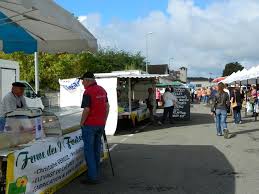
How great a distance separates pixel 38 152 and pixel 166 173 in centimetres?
369

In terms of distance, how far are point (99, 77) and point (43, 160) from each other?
12783 millimetres

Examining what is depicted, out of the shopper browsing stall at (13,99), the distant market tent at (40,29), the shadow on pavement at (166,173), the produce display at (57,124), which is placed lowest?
the shadow on pavement at (166,173)

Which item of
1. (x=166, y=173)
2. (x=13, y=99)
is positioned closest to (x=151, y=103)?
(x=166, y=173)

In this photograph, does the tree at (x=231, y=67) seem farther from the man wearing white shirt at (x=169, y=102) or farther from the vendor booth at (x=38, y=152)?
the vendor booth at (x=38, y=152)

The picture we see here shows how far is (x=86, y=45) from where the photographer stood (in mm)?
9328

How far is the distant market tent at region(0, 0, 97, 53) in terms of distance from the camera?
26.2 ft

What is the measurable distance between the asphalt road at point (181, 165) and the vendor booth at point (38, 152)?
607 millimetres

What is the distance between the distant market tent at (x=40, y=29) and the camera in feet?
26.2

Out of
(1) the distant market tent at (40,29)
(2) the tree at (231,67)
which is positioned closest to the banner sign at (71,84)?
(1) the distant market tent at (40,29)

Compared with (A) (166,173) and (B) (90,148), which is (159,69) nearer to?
(A) (166,173)

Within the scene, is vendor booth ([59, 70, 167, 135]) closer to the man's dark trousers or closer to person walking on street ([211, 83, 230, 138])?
person walking on street ([211, 83, 230, 138])

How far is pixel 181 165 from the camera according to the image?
11281mm

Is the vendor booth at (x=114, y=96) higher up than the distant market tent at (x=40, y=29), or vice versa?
the distant market tent at (x=40, y=29)

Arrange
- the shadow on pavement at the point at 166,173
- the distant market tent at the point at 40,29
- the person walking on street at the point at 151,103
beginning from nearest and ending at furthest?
the distant market tent at the point at 40,29
the shadow on pavement at the point at 166,173
the person walking on street at the point at 151,103
